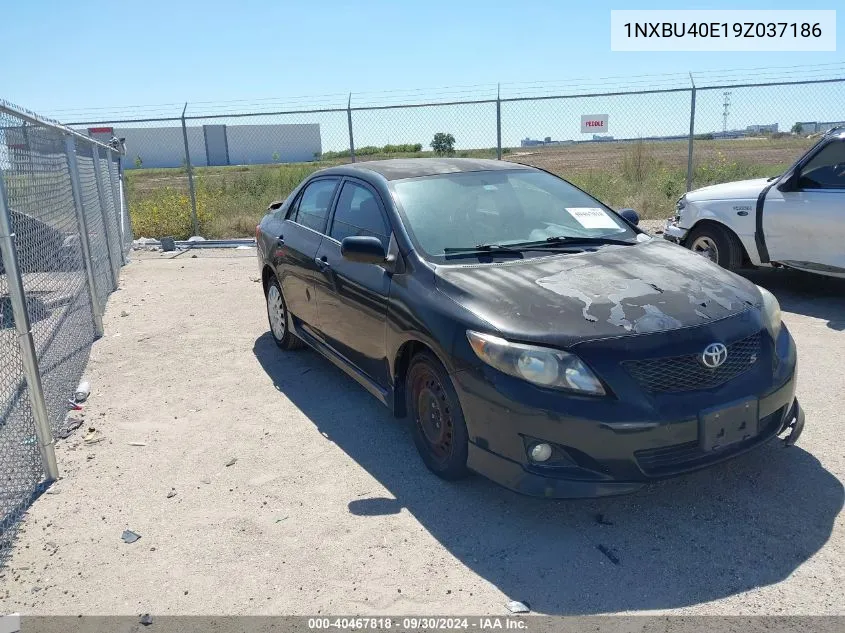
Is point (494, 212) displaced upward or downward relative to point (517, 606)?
upward

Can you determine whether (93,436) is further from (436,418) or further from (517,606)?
(517,606)

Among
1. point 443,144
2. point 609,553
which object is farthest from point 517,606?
point 443,144

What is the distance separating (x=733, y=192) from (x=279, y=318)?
5067 mm

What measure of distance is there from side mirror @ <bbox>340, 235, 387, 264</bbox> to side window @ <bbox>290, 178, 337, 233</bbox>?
1.18 m

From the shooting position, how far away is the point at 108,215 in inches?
382

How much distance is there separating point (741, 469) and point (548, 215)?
6.45 ft

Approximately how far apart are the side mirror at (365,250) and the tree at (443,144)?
412 inches

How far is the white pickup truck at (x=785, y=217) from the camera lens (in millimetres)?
6754

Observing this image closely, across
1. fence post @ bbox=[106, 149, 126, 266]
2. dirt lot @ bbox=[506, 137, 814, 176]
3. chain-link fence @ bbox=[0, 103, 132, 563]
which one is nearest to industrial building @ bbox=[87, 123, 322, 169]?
dirt lot @ bbox=[506, 137, 814, 176]

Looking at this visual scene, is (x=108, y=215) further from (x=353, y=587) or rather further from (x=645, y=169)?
(x=645, y=169)

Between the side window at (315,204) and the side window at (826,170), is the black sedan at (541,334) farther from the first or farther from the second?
the side window at (826,170)

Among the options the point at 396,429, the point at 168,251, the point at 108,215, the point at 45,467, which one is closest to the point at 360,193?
A: the point at 396,429

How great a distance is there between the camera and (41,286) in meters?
5.87

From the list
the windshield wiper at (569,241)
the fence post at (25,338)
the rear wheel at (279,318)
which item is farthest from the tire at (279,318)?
the windshield wiper at (569,241)
